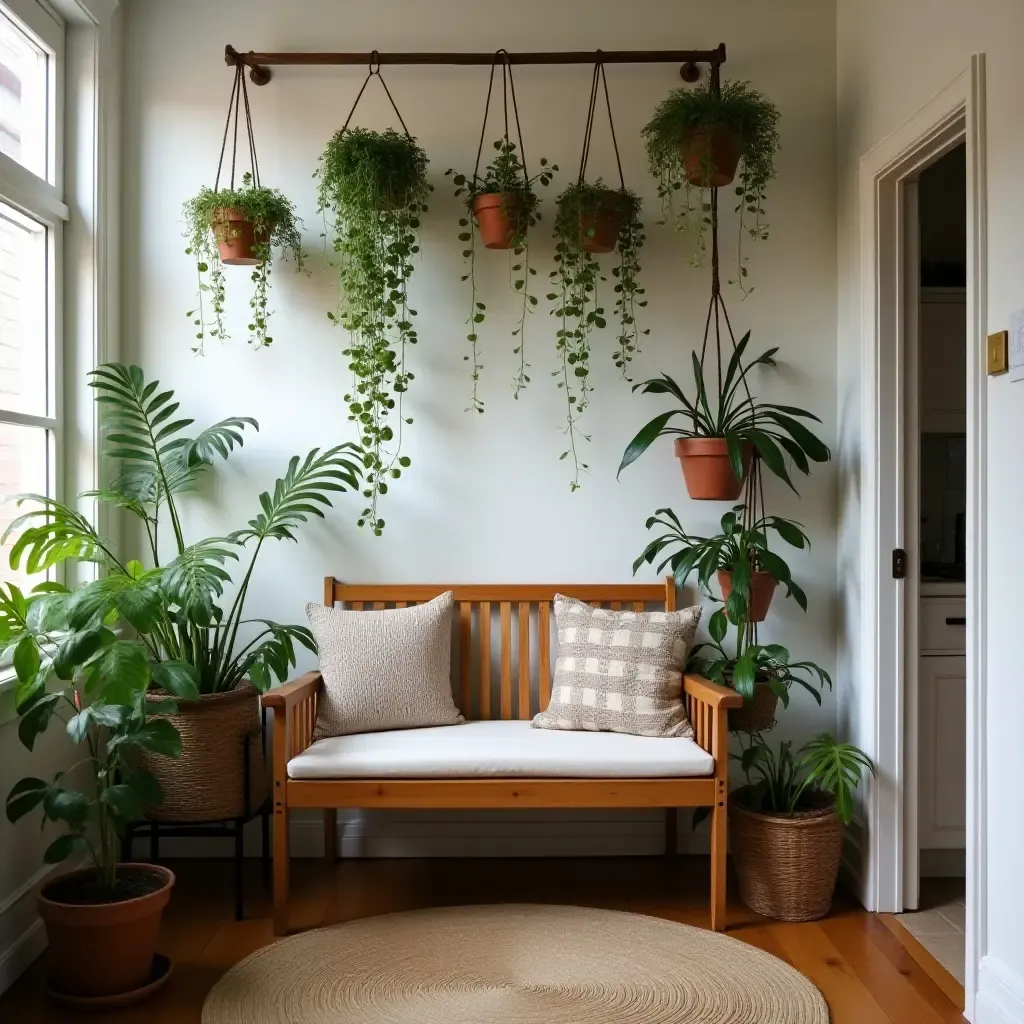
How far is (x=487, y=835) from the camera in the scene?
3316 millimetres

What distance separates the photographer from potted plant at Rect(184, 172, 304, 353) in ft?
9.92

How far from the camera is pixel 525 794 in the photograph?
2.65m

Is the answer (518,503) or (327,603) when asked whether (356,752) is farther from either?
(518,503)

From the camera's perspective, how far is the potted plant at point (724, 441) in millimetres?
2945

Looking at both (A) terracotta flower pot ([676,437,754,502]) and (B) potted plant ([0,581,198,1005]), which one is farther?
(A) terracotta flower pot ([676,437,754,502])

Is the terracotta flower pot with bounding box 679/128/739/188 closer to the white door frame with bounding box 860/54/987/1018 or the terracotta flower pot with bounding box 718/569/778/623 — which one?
the white door frame with bounding box 860/54/987/1018

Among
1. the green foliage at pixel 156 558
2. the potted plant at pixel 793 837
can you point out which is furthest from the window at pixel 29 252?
the potted plant at pixel 793 837

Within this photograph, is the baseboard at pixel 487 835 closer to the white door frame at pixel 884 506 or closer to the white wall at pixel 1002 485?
the white door frame at pixel 884 506

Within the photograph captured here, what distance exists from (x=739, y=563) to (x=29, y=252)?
224 cm

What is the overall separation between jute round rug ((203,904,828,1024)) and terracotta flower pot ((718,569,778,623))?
0.91 meters

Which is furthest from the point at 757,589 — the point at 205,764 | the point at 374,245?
the point at 205,764

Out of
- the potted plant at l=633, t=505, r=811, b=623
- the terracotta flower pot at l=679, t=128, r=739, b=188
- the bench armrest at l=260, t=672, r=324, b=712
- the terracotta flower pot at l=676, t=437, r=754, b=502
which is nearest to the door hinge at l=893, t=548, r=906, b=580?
the potted plant at l=633, t=505, r=811, b=623

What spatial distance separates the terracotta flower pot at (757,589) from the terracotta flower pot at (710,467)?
9.3 inches

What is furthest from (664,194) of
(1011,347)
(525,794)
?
(525,794)
